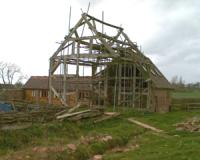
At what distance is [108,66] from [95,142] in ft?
64.5

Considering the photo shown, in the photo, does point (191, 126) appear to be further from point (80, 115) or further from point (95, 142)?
point (95, 142)

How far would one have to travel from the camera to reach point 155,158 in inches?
585

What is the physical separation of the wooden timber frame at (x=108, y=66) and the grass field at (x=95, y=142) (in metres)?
9.29

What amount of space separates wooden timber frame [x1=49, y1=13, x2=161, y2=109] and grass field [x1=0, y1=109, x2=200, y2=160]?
30.5ft

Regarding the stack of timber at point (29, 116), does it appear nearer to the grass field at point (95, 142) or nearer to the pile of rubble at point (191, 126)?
the grass field at point (95, 142)

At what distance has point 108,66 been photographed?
37.4 metres

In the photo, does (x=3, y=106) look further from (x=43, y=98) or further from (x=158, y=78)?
(x=43, y=98)

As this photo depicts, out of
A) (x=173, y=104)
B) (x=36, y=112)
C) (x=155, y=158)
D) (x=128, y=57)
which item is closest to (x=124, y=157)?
(x=155, y=158)

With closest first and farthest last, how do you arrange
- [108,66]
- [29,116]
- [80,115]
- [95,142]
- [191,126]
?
[95,142] → [29,116] → [80,115] → [191,126] → [108,66]

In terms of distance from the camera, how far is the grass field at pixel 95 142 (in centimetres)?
1558

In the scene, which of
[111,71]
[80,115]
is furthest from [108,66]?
[80,115]

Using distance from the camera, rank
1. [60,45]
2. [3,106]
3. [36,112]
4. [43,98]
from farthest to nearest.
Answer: [43,98]
[60,45]
[3,106]
[36,112]

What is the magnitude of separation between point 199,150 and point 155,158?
2274 millimetres

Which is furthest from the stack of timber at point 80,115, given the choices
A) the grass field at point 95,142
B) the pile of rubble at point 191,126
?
the pile of rubble at point 191,126
